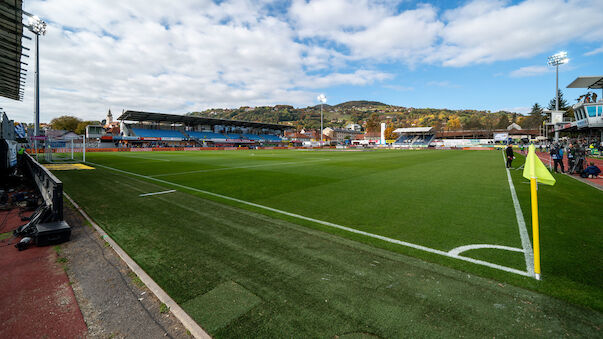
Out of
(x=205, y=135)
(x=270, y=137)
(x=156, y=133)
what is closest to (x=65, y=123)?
(x=156, y=133)

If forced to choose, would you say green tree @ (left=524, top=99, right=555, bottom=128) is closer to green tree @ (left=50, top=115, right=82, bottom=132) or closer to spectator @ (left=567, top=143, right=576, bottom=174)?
Answer: spectator @ (left=567, top=143, right=576, bottom=174)

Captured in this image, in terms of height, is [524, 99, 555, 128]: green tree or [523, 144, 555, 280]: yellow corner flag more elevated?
[524, 99, 555, 128]: green tree

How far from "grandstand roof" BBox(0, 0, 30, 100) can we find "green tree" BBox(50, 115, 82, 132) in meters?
105

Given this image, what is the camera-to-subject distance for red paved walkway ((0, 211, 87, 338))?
8.72 ft

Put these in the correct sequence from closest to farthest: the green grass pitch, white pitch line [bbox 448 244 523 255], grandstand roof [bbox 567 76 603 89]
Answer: the green grass pitch
white pitch line [bbox 448 244 523 255]
grandstand roof [bbox 567 76 603 89]

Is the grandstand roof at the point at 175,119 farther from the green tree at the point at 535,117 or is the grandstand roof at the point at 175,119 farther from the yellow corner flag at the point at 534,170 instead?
the green tree at the point at 535,117

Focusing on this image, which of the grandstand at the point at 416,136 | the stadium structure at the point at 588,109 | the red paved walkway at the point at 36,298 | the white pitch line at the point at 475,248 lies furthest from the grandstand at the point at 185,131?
the stadium structure at the point at 588,109

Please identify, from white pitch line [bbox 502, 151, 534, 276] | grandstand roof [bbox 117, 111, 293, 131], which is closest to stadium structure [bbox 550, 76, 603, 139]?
white pitch line [bbox 502, 151, 534, 276]

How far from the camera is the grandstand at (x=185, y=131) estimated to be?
211 feet

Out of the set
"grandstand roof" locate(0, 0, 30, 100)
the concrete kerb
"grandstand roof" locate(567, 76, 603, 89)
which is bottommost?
the concrete kerb

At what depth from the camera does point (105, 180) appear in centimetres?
1255

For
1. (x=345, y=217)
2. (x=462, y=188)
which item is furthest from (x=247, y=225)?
(x=462, y=188)

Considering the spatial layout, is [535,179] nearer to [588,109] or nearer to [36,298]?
[36,298]

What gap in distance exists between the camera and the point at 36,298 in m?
3.21
